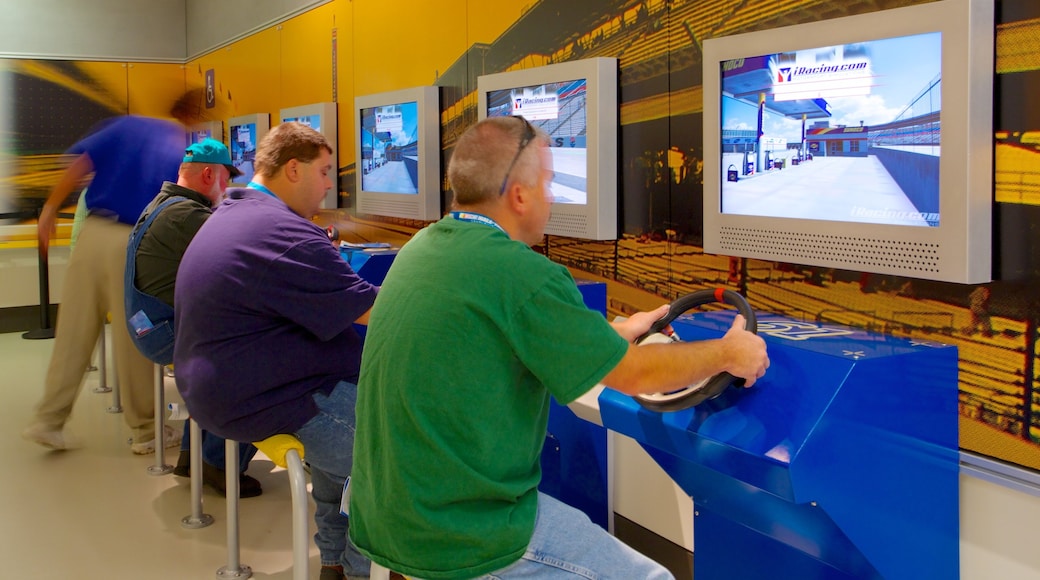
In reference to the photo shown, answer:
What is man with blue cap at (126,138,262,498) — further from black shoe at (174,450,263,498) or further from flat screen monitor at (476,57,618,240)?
flat screen monitor at (476,57,618,240)

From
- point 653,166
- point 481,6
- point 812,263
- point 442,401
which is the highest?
point 481,6

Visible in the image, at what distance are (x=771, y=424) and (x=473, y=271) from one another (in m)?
0.70

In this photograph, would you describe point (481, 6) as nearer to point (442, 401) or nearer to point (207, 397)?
point (207, 397)

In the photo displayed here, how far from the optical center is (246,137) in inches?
264

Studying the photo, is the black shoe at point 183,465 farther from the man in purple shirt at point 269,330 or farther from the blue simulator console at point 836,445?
the blue simulator console at point 836,445

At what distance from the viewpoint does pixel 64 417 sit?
4.82m

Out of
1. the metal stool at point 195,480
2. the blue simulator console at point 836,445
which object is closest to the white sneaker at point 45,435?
the metal stool at point 195,480

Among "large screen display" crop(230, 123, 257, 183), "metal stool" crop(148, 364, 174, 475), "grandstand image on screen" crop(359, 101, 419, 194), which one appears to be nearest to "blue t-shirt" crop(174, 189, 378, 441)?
"metal stool" crop(148, 364, 174, 475)

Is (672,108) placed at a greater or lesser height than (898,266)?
greater

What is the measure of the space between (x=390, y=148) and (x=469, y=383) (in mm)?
3398

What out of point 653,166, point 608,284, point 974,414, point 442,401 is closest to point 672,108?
point 653,166

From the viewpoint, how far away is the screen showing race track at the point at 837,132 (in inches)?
83.1

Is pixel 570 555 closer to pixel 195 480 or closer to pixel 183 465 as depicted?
pixel 195 480

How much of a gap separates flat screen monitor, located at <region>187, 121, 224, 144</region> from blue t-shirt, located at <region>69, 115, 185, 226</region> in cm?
255
